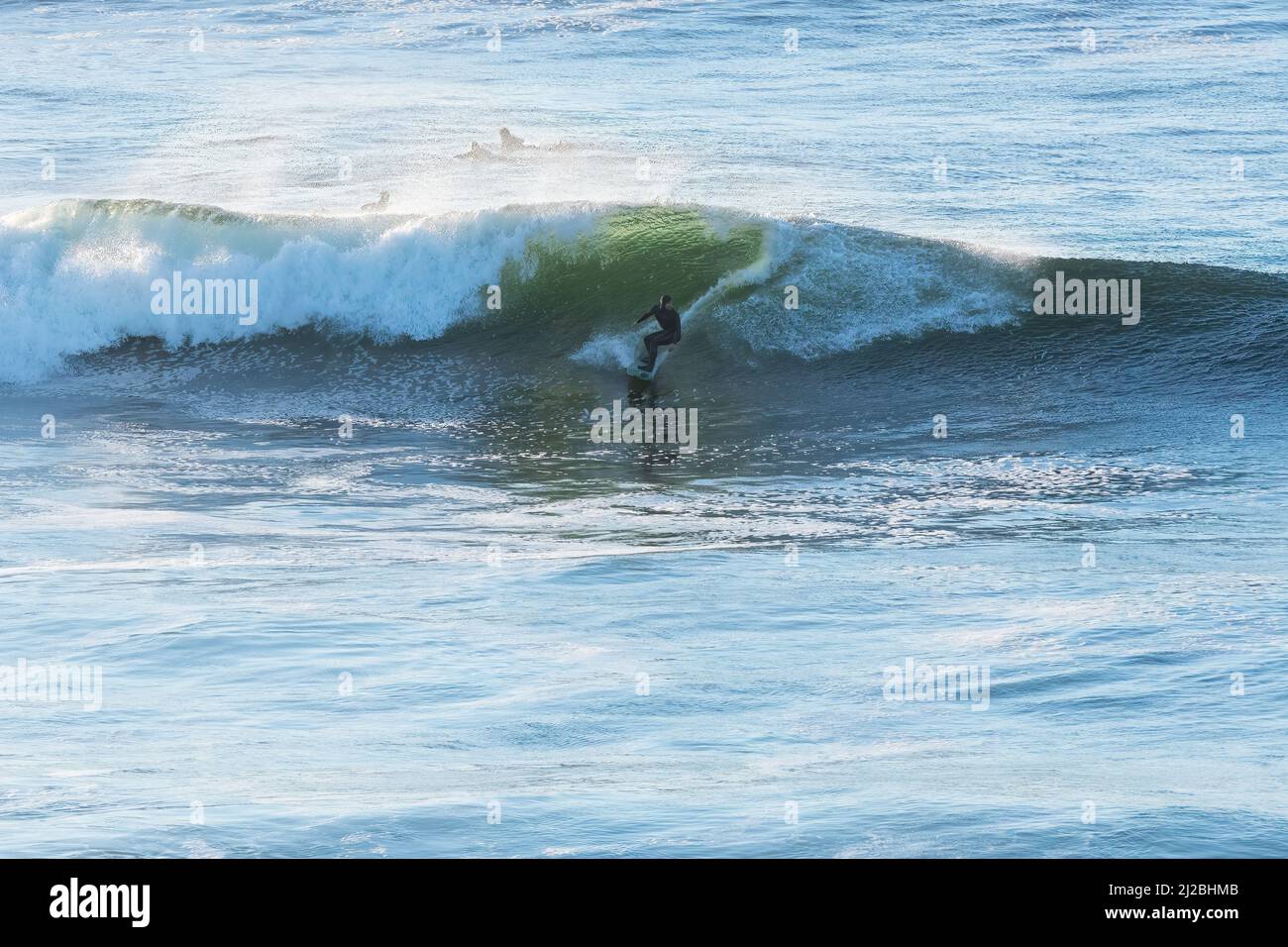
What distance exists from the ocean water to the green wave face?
61 mm

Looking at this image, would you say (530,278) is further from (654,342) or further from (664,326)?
(664,326)

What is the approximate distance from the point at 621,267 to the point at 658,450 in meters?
5.17

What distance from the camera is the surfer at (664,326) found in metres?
15.7

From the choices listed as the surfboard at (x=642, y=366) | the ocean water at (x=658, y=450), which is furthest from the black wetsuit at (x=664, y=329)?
the ocean water at (x=658, y=450)

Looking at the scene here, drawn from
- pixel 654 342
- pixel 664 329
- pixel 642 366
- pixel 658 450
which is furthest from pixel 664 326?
pixel 658 450

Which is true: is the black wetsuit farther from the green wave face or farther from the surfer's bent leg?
the green wave face

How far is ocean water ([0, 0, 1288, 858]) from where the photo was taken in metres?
5.78

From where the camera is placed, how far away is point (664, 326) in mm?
15844

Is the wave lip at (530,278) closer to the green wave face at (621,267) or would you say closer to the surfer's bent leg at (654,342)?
the green wave face at (621,267)

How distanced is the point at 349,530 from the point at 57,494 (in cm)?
278

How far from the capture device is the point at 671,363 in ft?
55.9

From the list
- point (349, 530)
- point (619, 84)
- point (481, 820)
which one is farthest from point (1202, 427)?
point (619, 84)

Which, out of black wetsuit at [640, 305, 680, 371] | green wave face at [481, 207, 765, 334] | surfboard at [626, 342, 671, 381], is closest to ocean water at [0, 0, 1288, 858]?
green wave face at [481, 207, 765, 334]

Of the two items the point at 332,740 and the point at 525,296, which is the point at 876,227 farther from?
the point at 332,740
